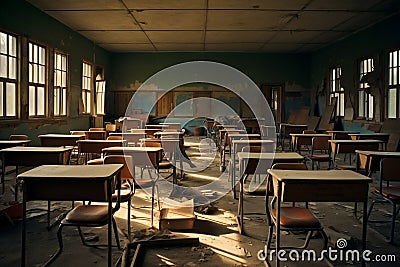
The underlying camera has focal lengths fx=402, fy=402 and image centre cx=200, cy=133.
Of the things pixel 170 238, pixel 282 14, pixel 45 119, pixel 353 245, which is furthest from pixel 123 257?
pixel 282 14

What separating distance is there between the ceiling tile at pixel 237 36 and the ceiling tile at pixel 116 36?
2007mm

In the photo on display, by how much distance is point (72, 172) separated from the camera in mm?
2865

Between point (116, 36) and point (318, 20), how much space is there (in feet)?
18.6

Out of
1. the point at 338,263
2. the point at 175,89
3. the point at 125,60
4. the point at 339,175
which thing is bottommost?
the point at 338,263

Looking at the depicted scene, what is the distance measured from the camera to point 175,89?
15281 mm

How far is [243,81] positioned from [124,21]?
667 centimetres

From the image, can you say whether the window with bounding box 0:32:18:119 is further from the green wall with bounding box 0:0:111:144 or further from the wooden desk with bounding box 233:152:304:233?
the wooden desk with bounding box 233:152:304:233

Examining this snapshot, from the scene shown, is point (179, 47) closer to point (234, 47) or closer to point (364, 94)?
point (234, 47)

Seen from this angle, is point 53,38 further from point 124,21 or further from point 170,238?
point 170,238

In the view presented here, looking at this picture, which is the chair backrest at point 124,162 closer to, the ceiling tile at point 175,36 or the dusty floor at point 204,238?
the dusty floor at point 204,238

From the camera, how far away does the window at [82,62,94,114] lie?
11.8 metres

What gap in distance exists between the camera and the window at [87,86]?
11836 millimetres

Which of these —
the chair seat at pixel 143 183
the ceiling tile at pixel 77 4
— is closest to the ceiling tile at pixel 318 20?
the ceiling tile at pixel 77 4

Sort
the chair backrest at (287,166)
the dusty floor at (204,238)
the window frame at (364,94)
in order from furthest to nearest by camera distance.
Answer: the window frame at (364,94)
the chair backrest at (287,166)
the dusty floor at (204,238)
